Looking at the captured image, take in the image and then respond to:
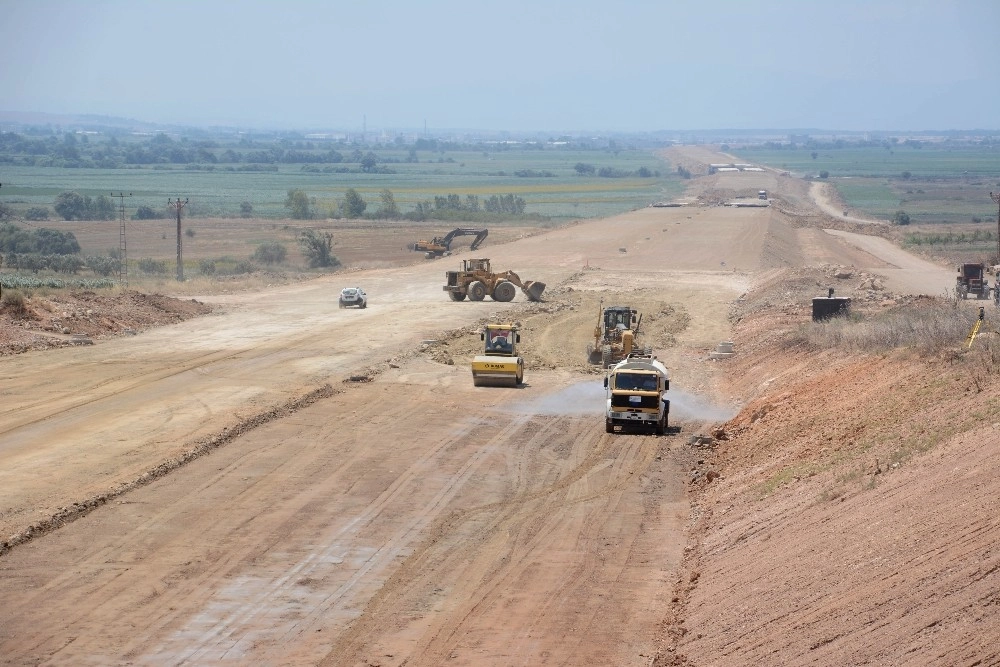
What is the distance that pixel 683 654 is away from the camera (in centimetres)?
1595

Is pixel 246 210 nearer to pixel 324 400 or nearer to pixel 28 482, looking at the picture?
pixel 324 400

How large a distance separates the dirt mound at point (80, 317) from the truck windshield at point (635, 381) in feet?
73.4

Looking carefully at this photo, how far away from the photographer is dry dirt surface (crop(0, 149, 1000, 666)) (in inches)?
641

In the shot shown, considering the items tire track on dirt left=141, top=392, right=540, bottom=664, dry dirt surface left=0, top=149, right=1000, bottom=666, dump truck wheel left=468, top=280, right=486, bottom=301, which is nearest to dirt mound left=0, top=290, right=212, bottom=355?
dry dirt surface left=0, top=149, right=1000, bottom=666

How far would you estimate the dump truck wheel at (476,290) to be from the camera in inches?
2357

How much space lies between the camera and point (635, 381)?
30.4m

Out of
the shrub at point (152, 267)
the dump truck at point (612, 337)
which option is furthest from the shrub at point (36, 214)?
the dump truck at point (612, 337)

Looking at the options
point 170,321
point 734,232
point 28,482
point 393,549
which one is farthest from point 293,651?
point 734,232

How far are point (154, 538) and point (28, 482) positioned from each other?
204 inches

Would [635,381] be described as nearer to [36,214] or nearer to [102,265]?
[102,265]

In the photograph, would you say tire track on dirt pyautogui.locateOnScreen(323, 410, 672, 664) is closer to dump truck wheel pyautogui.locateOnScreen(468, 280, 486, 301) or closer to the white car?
the white car

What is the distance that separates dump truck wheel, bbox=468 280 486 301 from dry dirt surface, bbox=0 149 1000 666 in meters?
15.7

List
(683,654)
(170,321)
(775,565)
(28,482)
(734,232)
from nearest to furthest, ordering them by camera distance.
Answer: (683,654) < (775,565) < (28,482) < (170,321) < (734,232)

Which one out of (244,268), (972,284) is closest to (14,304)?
(244,268)
